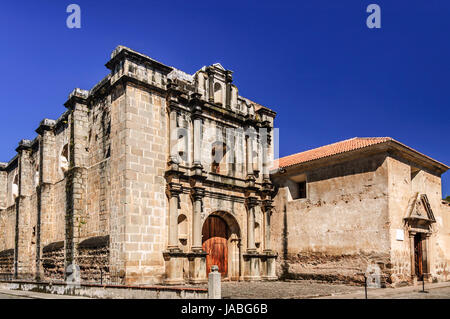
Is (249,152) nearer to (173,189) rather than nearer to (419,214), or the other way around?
(173,189)

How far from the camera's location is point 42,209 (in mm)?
20031

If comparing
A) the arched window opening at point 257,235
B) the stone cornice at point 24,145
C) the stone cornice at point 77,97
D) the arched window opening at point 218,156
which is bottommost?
the arched window opening at point 257,235

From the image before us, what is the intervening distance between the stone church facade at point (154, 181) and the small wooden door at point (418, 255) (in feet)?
20.1

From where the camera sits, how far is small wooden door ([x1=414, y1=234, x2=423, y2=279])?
18741mm

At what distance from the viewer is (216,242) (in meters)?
18.8

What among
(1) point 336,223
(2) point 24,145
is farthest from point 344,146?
(2) point 24,145

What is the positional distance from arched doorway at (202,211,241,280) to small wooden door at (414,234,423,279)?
766 cm

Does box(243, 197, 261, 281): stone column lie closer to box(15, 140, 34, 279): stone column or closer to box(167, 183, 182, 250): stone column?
box(167, 183, 182, 250): stone column

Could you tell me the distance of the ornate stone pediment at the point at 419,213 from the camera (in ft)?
58.0

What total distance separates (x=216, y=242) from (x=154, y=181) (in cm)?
447

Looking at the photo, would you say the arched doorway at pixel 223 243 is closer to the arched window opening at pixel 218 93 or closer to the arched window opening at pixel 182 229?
the arched window opening at pixel 182 229

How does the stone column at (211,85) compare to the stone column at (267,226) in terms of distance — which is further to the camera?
the stone column at (267,226)

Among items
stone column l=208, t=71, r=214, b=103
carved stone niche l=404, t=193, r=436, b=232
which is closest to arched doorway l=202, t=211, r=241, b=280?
stone column l=208, t=71, r=214, b=103

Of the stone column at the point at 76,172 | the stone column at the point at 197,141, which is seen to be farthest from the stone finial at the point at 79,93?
the stone column at the point at 197,141
